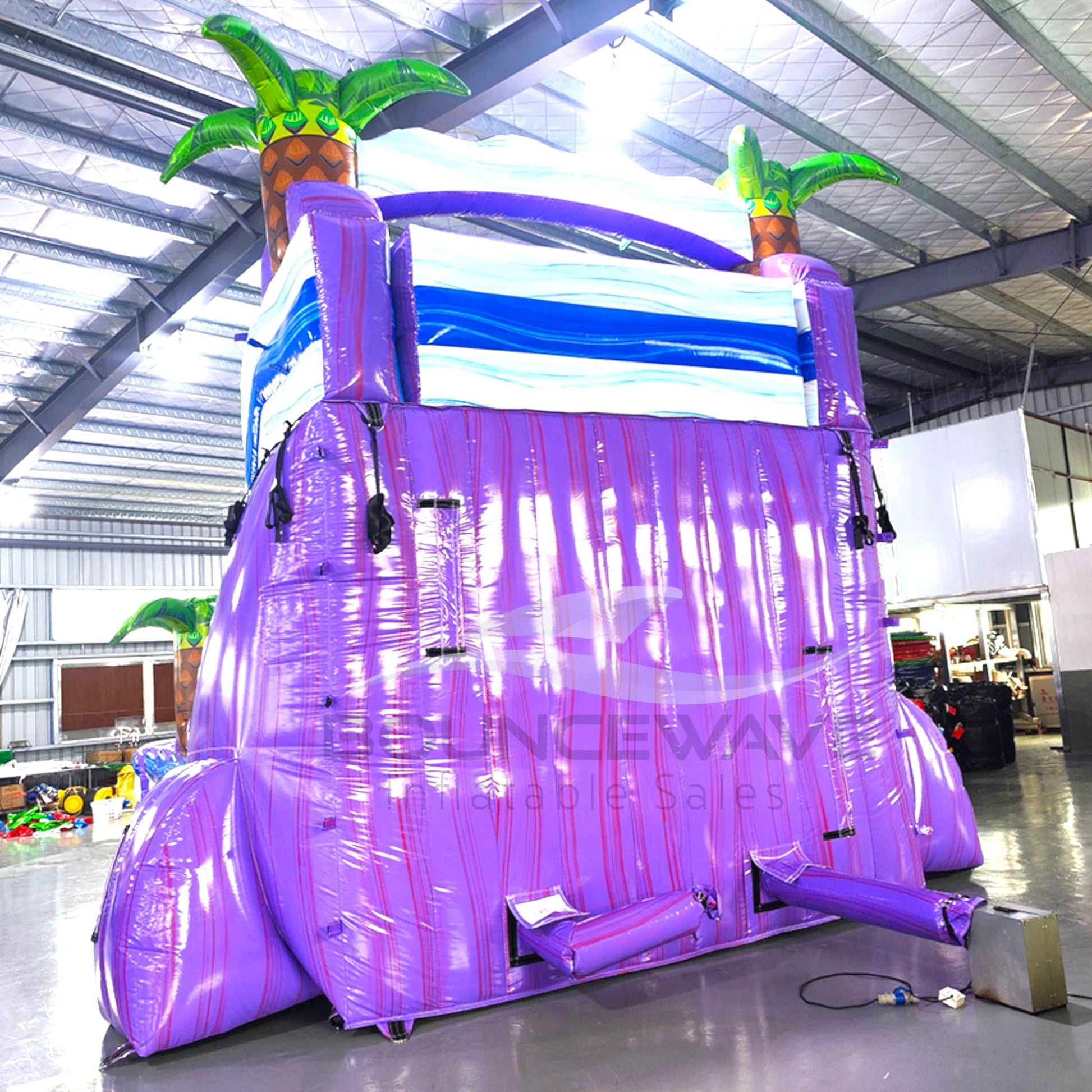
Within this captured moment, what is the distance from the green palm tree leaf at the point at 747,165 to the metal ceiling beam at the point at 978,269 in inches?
189

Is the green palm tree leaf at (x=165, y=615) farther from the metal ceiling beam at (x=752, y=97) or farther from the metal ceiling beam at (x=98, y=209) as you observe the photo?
the metal ceiling beam at (x=752, y=97)

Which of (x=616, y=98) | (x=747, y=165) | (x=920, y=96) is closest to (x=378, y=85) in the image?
(x=747, y=165)

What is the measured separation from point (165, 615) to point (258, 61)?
9.71 m

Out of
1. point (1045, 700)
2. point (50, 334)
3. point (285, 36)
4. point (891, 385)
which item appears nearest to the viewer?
point (285, 36)

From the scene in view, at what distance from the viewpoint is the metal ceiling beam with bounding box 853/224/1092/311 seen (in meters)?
8.73

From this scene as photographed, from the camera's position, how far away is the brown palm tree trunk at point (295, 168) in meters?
4.00

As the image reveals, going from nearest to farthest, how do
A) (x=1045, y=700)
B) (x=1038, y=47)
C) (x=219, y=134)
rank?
1. (x=219, y=134)
2. (x=1038, y=47)
3. (x=1045, y=700)

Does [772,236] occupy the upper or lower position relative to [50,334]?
lower

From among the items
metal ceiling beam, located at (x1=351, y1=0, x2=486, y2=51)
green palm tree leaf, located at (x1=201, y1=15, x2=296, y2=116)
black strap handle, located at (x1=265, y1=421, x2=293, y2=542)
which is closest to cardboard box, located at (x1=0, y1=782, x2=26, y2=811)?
metal ceiling beam, located at (x1=351, y1=0, x2=486, y2=51)

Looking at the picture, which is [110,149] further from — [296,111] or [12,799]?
[12,799]

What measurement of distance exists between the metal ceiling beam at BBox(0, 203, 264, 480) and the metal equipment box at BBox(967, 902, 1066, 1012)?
6.32 meters

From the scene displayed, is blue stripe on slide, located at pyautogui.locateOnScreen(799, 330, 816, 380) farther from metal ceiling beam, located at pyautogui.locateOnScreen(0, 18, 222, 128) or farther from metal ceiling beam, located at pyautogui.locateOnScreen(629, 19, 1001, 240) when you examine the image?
metal ceiling beam, located at pyautogui.locateOnScreen(0, 18, 222, 128)

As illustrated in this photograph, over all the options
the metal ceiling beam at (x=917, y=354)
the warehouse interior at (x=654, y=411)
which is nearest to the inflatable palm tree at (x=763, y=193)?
the warehouse interior at (x=654, y=411)

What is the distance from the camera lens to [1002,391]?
1439 centimetres
